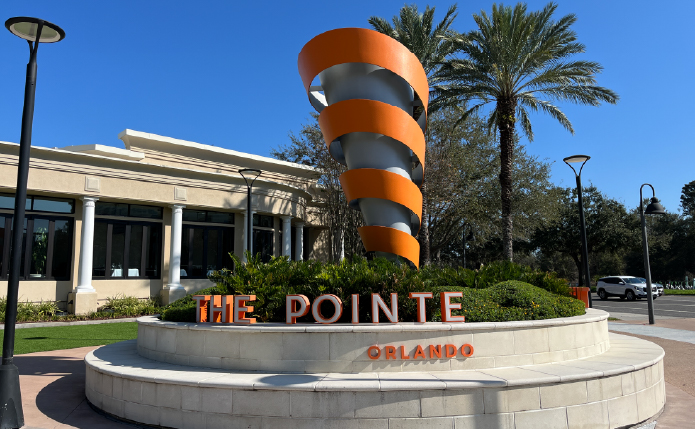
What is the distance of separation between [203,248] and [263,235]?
3.63m

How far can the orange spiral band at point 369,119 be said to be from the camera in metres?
12.7

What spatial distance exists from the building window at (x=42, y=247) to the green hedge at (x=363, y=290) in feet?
47.0

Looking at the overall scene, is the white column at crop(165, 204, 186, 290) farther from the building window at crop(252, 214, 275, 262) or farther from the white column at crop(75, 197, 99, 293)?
the building window at crop(252, 214, 275, 262)

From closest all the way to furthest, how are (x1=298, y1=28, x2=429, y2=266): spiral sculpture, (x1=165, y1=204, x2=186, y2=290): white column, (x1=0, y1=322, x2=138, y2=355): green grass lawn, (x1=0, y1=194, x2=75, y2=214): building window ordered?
(x1=298, y1=28, x2=429, y2=266): spiral sculpture
(x1=0, y1=322, x2=138, y2=355): green grass lawn
(x1=0, y1=194, x2=75, y2=214): building window
(x1=165, y1=204, x2=186, y2=290): white column

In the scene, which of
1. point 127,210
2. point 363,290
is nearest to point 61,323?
point 127,210

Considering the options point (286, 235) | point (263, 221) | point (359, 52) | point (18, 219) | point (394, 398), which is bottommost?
point (394, 398)

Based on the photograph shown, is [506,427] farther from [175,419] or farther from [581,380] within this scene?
[175,419]

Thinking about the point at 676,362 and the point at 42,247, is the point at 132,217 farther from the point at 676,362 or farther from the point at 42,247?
the point at 676,362

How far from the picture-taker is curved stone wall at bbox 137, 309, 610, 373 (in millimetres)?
6965

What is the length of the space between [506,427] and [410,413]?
1252 millimetres

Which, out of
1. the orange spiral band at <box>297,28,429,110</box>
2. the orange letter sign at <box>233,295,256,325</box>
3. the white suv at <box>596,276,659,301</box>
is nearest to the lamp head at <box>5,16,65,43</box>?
the orange letter sign at <box>233,295,256,325</box>

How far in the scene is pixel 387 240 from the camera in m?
13.2

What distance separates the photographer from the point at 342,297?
325 inches

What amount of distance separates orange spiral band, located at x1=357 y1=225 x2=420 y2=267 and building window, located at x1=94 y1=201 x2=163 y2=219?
1469 cm
